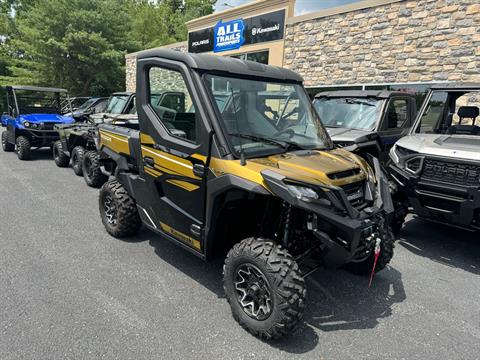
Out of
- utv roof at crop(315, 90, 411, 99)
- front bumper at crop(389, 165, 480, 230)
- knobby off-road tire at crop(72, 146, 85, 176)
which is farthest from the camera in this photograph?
knobby off-road tire at crop(72, 146, 85, 176)

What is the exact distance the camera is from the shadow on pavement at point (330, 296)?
2742 mm

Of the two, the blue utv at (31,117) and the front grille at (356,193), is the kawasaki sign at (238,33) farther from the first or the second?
the front grille at (356,193)

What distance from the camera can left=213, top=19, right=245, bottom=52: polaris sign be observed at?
14.2 metres

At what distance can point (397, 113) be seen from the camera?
656 centimetres

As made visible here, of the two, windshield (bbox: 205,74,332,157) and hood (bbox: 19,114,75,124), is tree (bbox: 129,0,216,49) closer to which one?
hood (bbox: 19,114,75,124)

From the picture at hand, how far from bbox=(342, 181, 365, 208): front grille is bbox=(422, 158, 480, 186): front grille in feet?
5.64

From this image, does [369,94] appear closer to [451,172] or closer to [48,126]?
[451,172]

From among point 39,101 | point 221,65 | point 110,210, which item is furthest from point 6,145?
point 221,65

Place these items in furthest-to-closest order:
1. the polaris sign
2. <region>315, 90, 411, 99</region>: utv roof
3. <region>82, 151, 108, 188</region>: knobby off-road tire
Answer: the polaris sign < <region>82, 151, 108, 188</region>: knobby off-road tire < <region>315, 90, 411, 99</region>: utv roof

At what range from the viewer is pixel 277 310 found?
2.44 m

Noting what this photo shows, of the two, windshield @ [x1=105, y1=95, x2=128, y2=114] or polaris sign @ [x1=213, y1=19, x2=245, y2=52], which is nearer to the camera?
windshield @ [x1=105, y1=95, x2=128, y2=114]

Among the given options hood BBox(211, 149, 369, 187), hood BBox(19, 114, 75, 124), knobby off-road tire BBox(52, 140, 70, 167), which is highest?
hood BBox(211, 149, 369, 187)

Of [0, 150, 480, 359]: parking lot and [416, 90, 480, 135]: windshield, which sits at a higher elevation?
[416, 90, 480, 135]: windshield

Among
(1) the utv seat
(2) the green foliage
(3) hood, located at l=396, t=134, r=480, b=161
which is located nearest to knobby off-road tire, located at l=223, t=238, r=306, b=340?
(3) hood, located at l=396, t=134, r=480, b=161
